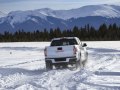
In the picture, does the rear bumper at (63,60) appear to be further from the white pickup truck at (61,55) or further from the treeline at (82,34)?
the treeline at (82,34)

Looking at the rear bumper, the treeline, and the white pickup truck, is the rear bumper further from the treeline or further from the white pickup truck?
the treeline

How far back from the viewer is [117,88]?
495 inches

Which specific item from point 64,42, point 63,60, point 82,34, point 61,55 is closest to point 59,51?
point 61,55

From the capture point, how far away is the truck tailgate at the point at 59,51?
2062 centimetres

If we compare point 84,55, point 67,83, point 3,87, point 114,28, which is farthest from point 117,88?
point 114,28

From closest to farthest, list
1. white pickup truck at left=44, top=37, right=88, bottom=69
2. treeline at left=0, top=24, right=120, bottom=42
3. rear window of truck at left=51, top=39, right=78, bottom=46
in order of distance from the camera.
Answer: white pickup truck at left=44, top=37, right=88, bottom=69 < rear window of truck at left=51, top=39, right=78, bottom=46 < treeline at left=0, top=24, right=120, bottom=42

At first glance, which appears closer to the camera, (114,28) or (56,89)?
(56,89)

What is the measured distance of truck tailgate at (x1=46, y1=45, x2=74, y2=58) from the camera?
2062 centimetres

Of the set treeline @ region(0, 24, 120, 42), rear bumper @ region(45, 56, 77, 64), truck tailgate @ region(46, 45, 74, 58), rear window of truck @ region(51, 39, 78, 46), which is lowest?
treeline @ region(0, 24, 120, 42)

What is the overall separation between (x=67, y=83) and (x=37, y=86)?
4.12ft

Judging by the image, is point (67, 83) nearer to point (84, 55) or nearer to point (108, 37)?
point (84, 55)

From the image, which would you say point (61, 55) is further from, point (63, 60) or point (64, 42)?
point (64, 42)

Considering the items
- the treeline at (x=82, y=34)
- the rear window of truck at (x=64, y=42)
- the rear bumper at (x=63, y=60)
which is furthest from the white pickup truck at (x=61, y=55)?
the treeline at (x=82, y=34)

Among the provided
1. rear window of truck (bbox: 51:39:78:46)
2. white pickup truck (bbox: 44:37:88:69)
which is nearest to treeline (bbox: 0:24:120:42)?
rear window of truck (bbox: 51:39:78:46)
